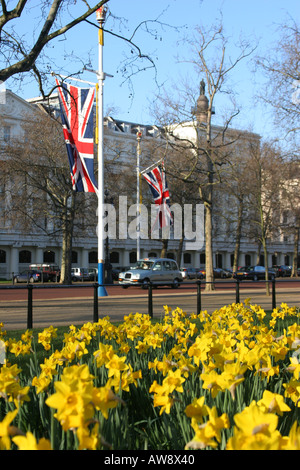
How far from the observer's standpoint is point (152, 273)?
Result: 33.9 metres

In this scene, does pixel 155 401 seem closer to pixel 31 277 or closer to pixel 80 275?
pixel 31 277

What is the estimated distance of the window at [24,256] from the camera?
210ft

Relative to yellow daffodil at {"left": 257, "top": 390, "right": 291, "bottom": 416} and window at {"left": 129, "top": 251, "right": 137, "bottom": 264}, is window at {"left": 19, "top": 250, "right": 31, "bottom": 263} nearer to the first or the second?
window at {"left": 129, "top": 251, "right": 137, "bottom": 264}

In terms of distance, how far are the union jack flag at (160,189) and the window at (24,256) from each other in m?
35.8

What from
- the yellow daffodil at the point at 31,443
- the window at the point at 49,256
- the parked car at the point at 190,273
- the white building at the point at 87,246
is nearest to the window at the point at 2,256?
the white building at the point at 87,246

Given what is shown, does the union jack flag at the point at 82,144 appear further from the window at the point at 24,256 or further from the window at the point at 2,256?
the window at the point at 24,256

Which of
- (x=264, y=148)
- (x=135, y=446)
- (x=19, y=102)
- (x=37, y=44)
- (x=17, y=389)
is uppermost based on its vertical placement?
(x=19, y=102)

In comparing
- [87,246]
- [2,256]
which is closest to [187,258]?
[87,246]

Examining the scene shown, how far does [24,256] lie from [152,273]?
33798 millimetres

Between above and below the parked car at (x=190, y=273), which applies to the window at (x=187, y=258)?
above
